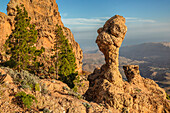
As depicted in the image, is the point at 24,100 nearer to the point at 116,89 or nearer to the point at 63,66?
the point at 116,89

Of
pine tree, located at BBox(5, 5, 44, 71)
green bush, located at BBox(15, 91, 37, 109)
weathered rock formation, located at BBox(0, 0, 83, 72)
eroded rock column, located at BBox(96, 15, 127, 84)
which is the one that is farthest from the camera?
weathered rock formation, located at BBox(0, 0, 83, 72)

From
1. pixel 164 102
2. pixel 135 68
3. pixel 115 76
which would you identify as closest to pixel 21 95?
pixel 115 76

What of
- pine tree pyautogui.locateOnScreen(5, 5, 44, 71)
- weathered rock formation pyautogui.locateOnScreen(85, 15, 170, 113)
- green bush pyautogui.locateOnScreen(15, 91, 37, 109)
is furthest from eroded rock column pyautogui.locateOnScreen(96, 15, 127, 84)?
pine tree pyautogui.locateOnScreen(5, 5, 44, 71)

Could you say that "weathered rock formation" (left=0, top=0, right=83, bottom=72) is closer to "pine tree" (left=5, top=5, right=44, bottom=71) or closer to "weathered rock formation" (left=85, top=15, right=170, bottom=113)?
"pine tree" (left=5, top=5, right=44, bottom=71)

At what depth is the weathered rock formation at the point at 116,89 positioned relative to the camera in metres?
16.4

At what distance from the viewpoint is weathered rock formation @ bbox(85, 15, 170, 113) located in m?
Answer: 16.4

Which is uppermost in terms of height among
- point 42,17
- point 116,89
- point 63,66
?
point 42,17

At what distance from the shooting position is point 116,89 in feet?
58.4

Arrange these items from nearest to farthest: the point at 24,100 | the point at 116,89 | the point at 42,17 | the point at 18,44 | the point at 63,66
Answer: the point at 24,100, the point at 116,89, the point at 18,44, the point at 63,66, the point at 42,17

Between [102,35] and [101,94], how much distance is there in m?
9.16

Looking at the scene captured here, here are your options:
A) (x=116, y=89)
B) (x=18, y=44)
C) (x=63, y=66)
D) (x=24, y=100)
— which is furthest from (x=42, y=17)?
(x=24, y=100)

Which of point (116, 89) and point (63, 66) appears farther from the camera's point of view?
point (63, 66)

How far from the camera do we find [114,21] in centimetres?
2075

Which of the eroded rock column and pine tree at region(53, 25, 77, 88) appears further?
pine tree at region(53, 25, 77, 88)
